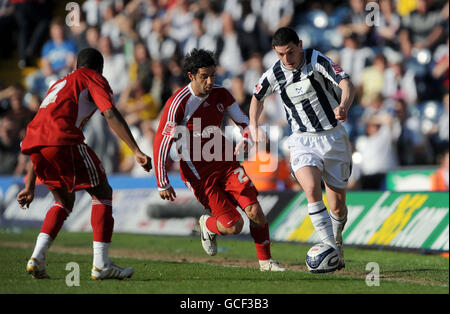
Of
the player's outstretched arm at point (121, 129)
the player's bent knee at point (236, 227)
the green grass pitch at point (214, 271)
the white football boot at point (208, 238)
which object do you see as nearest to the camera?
the green grass pitch at point (214, 271)

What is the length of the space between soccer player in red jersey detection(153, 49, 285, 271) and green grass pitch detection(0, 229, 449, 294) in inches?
23.9

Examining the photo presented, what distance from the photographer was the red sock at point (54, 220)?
8008mm

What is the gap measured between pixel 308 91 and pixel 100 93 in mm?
2460

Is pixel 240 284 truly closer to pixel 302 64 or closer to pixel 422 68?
pixel 302 64

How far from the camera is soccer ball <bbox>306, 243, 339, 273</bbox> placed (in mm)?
8008

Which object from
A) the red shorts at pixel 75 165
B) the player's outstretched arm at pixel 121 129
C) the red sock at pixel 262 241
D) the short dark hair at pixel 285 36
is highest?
the short dark hair at pixel 285 36

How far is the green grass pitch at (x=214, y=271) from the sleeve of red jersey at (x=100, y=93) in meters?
1.76

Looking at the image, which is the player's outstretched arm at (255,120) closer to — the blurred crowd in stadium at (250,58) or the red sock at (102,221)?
the red sock at (102,221)

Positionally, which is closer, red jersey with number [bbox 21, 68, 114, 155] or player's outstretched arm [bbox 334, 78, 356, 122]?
red jersey with number [bbox 21, 68, 114, 155]

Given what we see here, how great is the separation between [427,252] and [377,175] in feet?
9.38

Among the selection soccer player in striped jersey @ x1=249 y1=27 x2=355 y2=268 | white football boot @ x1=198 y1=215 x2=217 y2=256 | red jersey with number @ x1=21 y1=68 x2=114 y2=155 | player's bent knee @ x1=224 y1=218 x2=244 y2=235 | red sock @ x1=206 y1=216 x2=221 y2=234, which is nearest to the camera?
red jersey with number @ x1=21 y1=68 x2=114 y2=155

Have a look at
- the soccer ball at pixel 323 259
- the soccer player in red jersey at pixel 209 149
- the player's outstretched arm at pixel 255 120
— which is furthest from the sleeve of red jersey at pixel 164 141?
the soccer ball at pixel 323 259

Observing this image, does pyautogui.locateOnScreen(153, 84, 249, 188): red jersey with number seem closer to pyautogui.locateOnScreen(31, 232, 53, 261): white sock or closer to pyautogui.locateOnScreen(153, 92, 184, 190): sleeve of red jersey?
pyautogui.locateOnScreen(153, 92, 184, 190): sleeve of red jersey

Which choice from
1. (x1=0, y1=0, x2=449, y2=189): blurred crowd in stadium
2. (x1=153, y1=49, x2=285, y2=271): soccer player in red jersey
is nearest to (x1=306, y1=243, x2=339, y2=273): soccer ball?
(x1=153, y1=49, x2=285, y2=271): soccer player in red jersey
